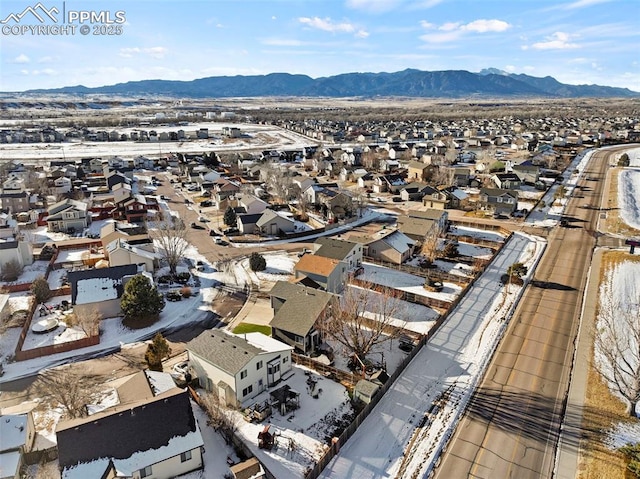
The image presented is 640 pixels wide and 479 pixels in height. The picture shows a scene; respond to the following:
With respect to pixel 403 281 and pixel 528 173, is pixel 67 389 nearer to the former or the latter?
pixel 403 281

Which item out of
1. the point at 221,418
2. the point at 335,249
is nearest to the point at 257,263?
the point at 335,249

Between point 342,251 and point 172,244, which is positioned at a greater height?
point 342,251

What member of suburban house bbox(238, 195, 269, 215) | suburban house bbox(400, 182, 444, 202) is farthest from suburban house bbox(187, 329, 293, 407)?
suburban house bbox(400, 182, 444, 202)

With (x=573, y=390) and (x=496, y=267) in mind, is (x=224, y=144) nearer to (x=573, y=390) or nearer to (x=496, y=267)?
(x=496, y=267)

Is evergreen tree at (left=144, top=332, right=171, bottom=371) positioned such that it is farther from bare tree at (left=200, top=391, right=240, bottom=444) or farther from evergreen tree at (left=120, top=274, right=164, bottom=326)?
evergreen tree at (left=120, top=274, right=164, bottom=326)

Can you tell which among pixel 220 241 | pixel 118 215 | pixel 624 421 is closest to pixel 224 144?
pixel 118 215
